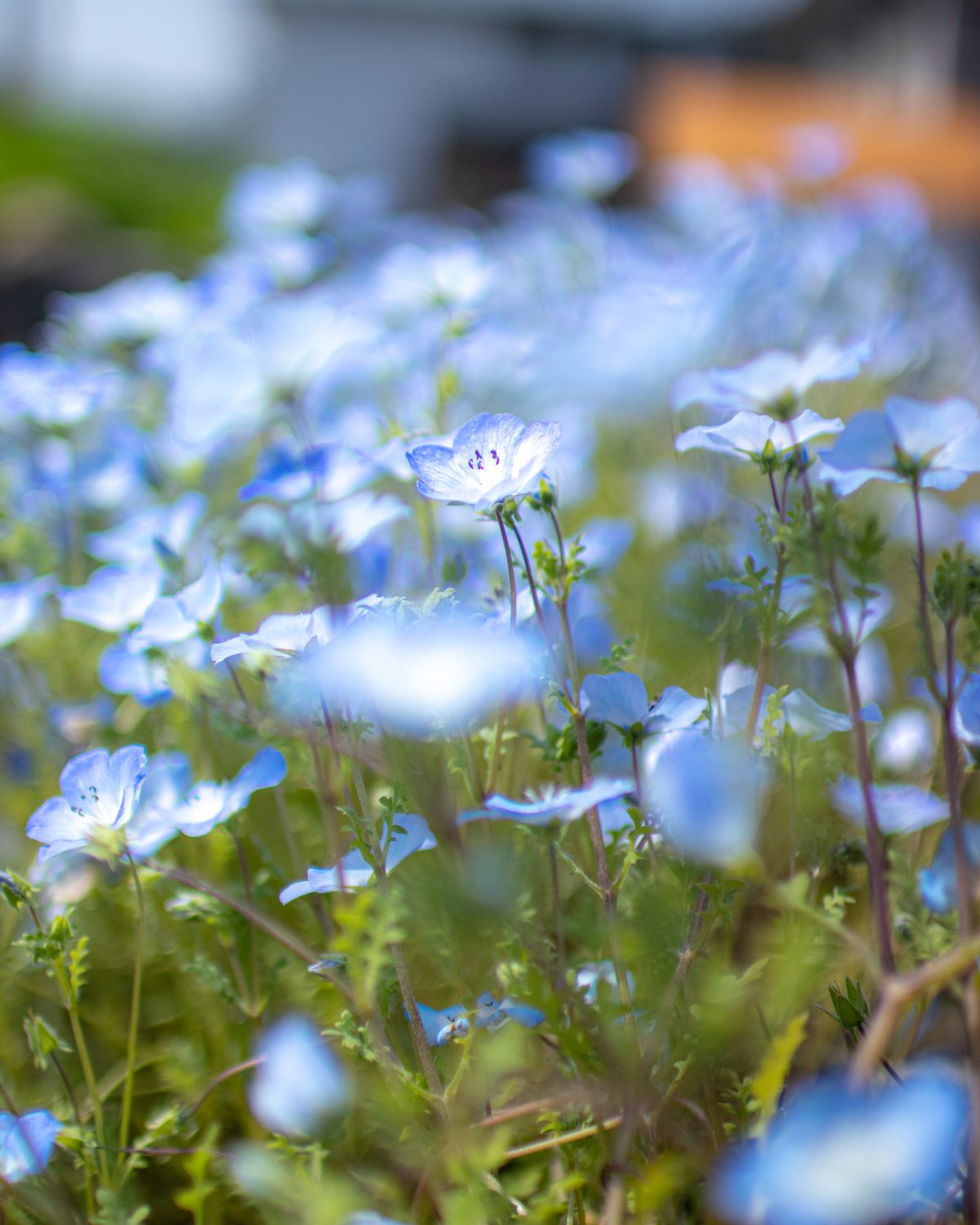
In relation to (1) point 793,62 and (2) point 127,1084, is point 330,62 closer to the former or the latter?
(1) point 793,62

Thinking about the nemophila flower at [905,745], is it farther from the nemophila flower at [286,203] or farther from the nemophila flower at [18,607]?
the nemophila flower at [286,203]

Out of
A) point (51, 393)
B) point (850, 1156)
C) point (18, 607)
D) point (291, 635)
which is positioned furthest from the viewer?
point (51, 393)

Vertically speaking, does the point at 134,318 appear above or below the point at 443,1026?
above

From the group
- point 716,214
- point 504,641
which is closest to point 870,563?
point 504,641

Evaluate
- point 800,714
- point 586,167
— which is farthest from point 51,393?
point 586,167

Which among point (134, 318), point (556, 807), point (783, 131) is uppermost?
point (783, 131)

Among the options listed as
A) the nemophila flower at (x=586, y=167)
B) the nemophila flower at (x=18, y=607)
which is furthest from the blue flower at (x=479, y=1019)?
the nemophila flower at (x=586, y=167)

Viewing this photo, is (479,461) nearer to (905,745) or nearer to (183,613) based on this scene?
(183,613)

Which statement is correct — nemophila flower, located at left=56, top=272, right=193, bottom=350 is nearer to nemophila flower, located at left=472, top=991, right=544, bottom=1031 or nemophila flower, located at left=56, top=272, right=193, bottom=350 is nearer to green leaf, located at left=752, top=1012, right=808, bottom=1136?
nemophila flower, located at left=472, top=991, right=544, bottom=1031
